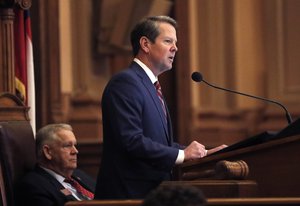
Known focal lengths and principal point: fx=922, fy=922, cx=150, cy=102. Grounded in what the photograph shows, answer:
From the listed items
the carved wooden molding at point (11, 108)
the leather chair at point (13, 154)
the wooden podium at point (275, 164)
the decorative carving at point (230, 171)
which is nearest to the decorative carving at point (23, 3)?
the carved wooden molding at point (11, 108)

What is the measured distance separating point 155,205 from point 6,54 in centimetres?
311

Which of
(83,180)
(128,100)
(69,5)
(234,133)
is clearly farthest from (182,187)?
(234,133)

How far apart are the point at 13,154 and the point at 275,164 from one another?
1.55 meters

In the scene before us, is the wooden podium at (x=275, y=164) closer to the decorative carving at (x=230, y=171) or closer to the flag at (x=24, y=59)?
the decorative carving at (x=230, y=171)

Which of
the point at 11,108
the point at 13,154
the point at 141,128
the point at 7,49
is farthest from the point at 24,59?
the point at 141,128

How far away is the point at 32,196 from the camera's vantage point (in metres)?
4.70

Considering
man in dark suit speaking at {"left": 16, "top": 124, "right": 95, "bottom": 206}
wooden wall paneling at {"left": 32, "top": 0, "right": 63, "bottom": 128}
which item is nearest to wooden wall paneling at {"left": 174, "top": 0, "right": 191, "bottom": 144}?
wooden wall paneling at {"left": 32, "top": 0, "right": 63, "bottom": 128}

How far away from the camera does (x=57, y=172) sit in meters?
5.21

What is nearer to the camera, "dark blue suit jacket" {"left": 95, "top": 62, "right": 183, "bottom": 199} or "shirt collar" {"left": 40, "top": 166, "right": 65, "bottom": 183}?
"dark blue suit jacket" {"left": 95, "top": 62, "right": 183, "bottom": 199}

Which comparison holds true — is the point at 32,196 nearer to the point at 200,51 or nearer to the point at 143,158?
the point at 143,158

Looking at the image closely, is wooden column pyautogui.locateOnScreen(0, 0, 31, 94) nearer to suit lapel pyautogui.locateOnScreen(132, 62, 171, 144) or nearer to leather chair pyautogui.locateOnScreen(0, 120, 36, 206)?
leather chair pyautogui.locateOnScreen(0, 120, 36, 206)

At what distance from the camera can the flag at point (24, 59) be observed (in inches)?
221

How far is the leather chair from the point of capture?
4.55 m

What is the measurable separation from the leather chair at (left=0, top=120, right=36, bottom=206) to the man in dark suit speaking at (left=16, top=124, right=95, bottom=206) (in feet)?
0.22
